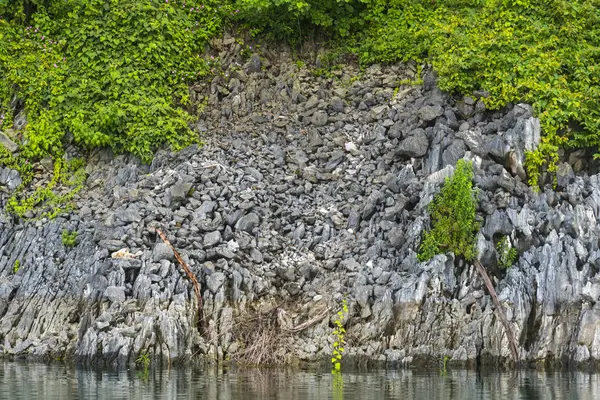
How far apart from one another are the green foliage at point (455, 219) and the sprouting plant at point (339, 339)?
76.0 inches

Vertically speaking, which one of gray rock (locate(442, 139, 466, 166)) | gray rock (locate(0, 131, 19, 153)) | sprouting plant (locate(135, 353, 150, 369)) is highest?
gray rock (locate(0, 131, 19, 153))

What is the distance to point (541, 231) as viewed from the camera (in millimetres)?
19031

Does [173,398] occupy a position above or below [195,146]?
below

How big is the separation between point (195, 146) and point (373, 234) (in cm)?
494

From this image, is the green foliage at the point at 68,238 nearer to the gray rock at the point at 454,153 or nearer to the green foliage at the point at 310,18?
the green foliage at the point at 310,18

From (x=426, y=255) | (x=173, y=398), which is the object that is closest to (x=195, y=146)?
(x=426, y=255)

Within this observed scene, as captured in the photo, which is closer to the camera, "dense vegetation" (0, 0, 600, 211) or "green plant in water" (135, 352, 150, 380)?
"green plant in water" (135, 352, 150, 380)

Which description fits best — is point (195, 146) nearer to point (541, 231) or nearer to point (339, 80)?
point (339, 80)

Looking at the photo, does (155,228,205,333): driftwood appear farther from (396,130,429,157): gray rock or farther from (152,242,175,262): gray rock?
(396,130,429,157): gray rock

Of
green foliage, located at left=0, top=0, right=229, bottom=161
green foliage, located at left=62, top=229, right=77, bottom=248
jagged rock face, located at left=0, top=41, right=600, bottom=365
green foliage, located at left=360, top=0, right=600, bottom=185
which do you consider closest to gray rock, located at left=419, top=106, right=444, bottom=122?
jagged rock face, located at left=0, top=41, right=600, bottom=365

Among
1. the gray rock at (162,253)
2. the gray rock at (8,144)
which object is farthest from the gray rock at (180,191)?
the gray rock at (8,144)

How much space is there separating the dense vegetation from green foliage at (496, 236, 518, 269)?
2.60 meters

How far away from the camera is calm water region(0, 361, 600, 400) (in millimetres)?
13648

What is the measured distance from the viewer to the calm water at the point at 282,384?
13.6 m
